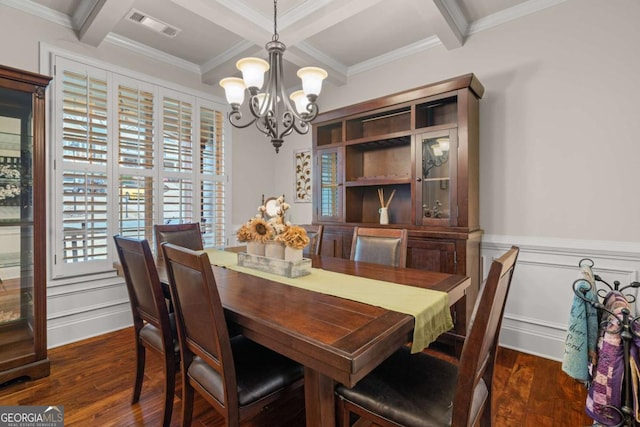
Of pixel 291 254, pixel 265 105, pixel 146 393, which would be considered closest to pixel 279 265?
pixel 291 254

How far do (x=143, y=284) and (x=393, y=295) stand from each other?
131 cm

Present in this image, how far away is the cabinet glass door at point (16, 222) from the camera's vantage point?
2.19m

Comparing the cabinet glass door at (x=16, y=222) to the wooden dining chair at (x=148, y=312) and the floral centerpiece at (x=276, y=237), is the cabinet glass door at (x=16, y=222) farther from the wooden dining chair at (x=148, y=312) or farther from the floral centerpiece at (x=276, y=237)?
the floral centerpiece at (x=276, y=237)

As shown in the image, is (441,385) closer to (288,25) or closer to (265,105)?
(265,105)

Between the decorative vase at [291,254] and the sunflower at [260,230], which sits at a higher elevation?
the sunflower at [260,230]

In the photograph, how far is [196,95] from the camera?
11.7 feet

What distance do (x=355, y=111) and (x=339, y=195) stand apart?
857mm

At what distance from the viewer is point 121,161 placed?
2988mm

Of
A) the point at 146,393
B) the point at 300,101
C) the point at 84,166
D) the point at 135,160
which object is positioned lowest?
the point at 146,393

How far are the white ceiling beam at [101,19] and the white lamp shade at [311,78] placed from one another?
4.40 feet

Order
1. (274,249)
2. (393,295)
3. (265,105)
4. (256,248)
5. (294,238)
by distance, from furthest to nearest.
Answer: (265,105) < (256,248) < (274,249) < (294,238) < (393,295)

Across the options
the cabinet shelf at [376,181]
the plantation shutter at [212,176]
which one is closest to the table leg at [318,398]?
the cabinet shelf at [376,181]

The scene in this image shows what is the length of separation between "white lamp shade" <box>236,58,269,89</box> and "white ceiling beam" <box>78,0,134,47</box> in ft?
3.48

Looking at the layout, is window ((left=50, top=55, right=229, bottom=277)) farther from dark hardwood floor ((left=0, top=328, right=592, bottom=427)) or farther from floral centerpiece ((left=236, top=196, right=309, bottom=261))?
floral centerpiece ((left=236, top=196, right=309, bottom=261))
